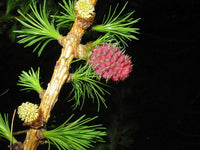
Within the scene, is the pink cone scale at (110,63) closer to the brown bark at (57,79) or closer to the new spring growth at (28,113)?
the brown bark at (57,79)

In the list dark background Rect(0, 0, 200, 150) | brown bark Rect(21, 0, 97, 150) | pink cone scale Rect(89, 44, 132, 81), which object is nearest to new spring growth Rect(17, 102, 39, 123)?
brown bark Rect(21, 0, 97, 150)

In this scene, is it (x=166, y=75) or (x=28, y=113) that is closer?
(x=28, y=113)

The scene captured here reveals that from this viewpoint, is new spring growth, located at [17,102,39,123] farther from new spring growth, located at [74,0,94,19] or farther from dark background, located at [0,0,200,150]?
dark background, located at [0,0,200,150]

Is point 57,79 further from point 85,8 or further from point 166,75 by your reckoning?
point 166,75

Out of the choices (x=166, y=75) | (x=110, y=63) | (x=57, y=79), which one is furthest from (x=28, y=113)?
(x=166, y=75)

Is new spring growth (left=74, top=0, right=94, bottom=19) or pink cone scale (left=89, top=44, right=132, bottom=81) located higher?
new spring growth (left=74, top=0, right=94, bottom=19)

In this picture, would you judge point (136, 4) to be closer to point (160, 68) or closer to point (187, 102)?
point (160, 68)

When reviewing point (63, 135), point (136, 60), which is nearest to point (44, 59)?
point (63, 135)

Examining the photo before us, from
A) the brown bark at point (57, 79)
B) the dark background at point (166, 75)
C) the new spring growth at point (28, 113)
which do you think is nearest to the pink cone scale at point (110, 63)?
the brown bark at point (57, 79)
